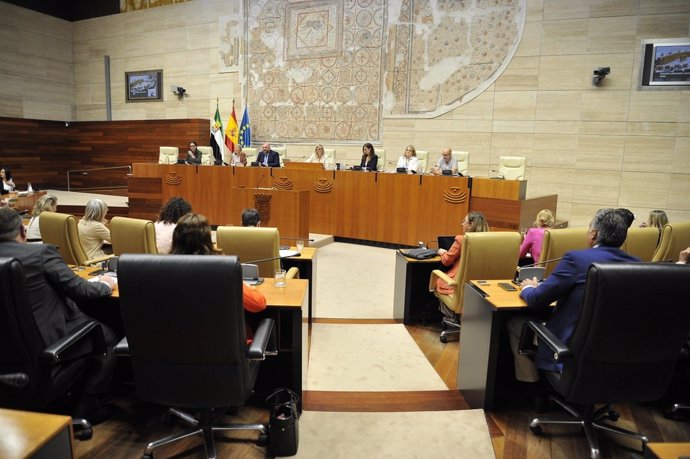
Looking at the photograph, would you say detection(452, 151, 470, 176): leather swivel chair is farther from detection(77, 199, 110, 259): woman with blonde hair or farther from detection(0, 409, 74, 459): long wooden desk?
detection(0, 409, 74, 459): long wooden desk

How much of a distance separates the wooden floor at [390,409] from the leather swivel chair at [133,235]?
43.3 inches

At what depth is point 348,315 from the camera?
14.6 ft

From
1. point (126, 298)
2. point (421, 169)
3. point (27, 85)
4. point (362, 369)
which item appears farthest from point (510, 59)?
point (27, 85)

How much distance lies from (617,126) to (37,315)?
8296 millimetres

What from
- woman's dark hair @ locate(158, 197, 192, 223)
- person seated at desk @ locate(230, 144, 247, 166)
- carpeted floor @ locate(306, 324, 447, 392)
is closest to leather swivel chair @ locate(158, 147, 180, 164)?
person seated at desk @ locate(230, 144, 247, 166)

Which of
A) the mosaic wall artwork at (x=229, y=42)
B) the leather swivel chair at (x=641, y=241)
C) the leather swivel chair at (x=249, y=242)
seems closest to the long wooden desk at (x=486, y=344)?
the leather swivel chair at (x=249, y=242)

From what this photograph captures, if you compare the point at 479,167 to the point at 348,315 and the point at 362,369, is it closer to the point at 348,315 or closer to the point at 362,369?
the point at 348,315

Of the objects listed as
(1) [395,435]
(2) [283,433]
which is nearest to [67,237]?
(2) [283,433]

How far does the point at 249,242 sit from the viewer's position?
3.28m

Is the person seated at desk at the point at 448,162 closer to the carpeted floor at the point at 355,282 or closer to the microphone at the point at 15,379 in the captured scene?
the carpeted floor at the point at 355,282

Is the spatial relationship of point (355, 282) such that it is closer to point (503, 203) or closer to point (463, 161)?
point (503, 203)

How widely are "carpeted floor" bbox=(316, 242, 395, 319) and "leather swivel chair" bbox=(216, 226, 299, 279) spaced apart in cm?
132

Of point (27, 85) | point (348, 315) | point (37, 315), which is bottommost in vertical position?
point (348, 315)

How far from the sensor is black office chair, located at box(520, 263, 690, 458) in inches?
75.0
